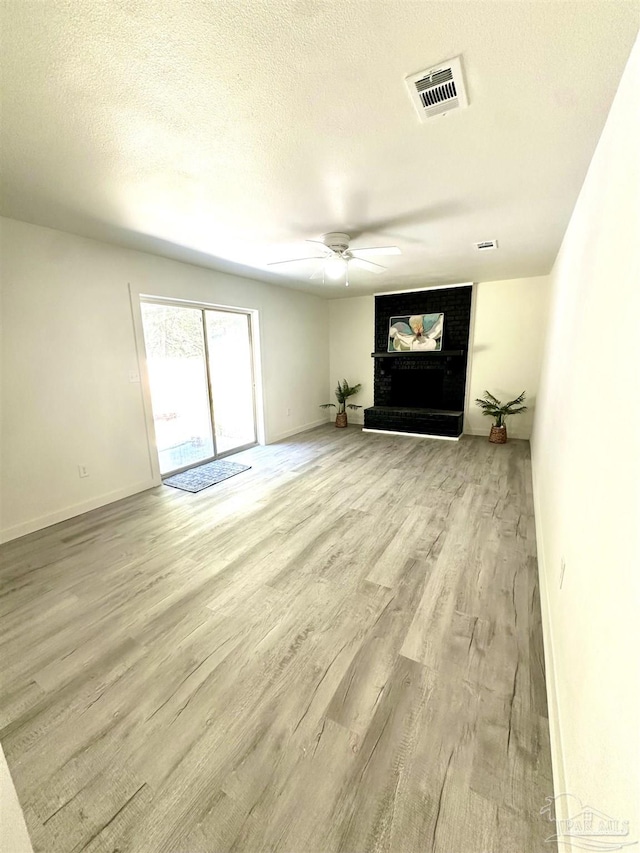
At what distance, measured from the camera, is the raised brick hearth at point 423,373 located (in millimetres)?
5430

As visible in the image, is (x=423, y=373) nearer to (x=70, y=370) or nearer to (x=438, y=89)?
(x=438, y=89)

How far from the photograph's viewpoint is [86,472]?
10.4 ft

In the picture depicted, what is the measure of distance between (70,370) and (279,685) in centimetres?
304

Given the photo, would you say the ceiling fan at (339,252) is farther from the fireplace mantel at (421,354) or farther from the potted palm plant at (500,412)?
the potted palm plant at (500,412)

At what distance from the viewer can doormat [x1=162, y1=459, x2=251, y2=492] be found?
12.4 feet

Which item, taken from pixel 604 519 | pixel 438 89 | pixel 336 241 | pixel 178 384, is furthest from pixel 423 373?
pixel 604 519

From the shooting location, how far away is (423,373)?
5887mm

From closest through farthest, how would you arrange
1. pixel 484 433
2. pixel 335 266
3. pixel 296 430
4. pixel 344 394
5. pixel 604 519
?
pixel 604 519 → pixel 335 266 → pixel 484 433 → pixel 296 430 → pixel 344 394

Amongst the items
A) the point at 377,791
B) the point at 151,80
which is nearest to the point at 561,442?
the point at 377,791

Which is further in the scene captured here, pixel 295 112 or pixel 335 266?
pixel 335 266

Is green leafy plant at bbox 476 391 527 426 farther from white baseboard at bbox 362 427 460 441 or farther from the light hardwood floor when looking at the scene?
the light hardwood floor

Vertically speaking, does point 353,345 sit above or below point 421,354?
above

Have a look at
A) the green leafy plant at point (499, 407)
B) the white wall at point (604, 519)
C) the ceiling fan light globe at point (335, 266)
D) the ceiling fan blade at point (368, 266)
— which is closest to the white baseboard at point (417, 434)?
the green leafy plant at point (499, 407)

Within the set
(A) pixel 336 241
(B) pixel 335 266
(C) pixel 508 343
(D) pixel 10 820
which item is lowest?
(D) pixel 10 820
